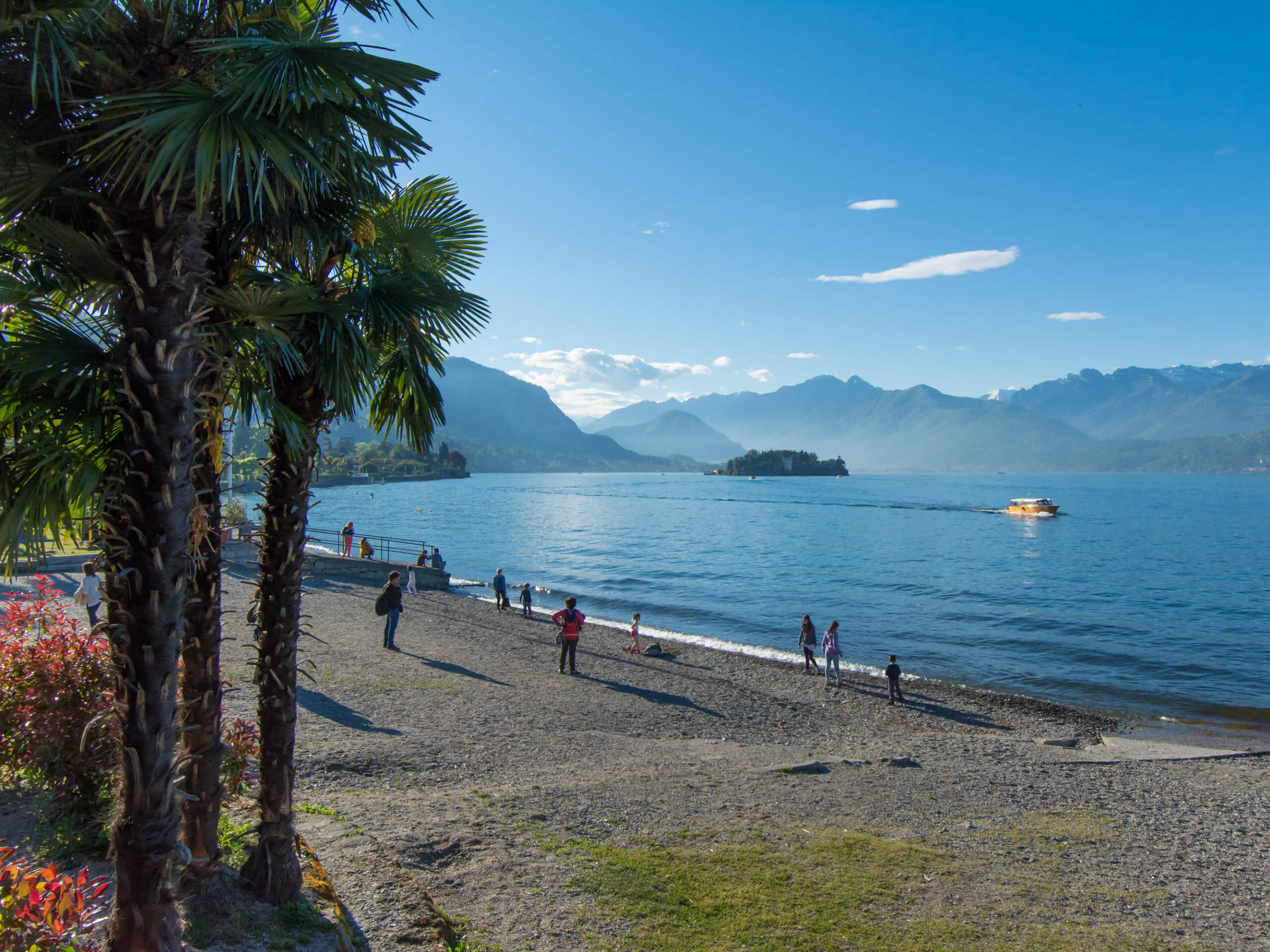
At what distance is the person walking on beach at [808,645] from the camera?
21.7 meters

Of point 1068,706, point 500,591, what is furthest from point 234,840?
point 500,591

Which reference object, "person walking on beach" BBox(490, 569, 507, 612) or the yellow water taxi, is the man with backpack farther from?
the yellow water taxi

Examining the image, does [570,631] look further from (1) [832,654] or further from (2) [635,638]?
(1) [832,654]

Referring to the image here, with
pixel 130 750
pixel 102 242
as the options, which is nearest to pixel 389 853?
pixel 130 750

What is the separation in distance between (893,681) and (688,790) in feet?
36.7

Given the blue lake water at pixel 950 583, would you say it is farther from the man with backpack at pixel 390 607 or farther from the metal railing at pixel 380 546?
the man with backpack at pixel 390 607

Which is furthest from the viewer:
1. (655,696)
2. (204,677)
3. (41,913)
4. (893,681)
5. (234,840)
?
(893,681)

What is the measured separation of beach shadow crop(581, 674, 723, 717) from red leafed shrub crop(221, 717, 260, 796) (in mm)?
11761

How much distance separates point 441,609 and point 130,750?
24.8 m

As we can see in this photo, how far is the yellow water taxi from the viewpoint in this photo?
334 ft

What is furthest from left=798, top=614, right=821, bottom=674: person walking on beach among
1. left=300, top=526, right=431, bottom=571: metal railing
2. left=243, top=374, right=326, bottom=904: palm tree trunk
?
left=300, top=526, right=431, bottom=571: metal railing

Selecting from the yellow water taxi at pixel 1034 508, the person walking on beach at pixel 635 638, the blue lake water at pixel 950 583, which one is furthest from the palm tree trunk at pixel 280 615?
Answer: the yellow water taxi at pixel 1034 508

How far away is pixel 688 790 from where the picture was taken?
34.2ft

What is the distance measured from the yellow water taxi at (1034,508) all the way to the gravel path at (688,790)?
94.7 meters
